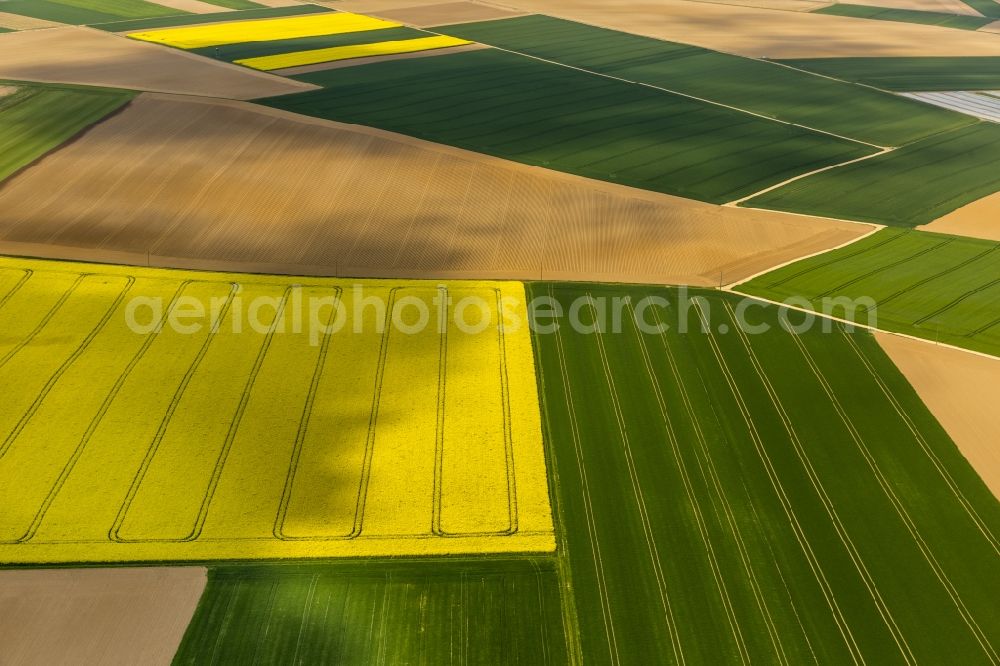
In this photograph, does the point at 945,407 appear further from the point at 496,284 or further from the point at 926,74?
the point at 926,74

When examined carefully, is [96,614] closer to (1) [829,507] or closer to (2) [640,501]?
(2) [640,501]

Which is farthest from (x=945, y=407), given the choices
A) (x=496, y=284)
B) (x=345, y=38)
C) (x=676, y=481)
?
(x=345, y=38)

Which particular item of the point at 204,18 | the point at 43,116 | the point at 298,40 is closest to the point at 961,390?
the point at 43,116

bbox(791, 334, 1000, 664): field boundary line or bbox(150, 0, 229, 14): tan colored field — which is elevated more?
bbox(150, 0, 229, 14): tan colored field

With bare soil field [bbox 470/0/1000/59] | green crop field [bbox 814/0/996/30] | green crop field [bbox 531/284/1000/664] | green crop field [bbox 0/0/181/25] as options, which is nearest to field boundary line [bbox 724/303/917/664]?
green crop field [bbox 531/284/1000/664]

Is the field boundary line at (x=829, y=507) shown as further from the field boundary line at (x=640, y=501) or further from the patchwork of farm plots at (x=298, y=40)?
the patchwork of farm plots at (x=298, y=40)

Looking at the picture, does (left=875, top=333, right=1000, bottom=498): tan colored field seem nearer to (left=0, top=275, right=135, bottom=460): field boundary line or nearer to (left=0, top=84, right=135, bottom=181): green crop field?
(left=0, top=275, right=135, bottom=460): field boundary line
